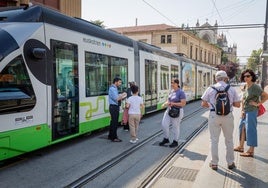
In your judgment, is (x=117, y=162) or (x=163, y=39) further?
(x=163, y=39)

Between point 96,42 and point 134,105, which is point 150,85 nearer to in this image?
point 96,42

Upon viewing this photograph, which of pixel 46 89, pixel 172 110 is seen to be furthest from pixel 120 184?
pixel 172 110

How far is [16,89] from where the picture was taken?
6238 millimetres

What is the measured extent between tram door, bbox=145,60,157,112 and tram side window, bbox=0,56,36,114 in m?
8.18

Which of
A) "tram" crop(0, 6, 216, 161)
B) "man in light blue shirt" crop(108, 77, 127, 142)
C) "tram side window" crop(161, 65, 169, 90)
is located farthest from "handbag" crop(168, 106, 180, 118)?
"tram side window" crop(161, 65, 169, 90)

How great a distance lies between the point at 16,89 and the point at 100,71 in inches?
150

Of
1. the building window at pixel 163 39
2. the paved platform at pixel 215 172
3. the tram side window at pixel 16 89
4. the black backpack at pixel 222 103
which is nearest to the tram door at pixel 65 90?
the tram side window at pixel 16 89

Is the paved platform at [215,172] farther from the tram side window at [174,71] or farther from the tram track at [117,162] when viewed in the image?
the tram side window at [174,71]

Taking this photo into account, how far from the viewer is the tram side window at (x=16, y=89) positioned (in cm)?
593

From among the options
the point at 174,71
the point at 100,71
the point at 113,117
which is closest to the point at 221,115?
the point at 113,117

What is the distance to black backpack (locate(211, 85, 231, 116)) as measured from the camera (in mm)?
5887

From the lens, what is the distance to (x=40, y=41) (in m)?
6.89

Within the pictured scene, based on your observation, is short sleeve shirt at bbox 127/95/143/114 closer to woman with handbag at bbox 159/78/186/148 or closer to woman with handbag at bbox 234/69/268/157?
woman with handbag at bbox 159/78/186/148

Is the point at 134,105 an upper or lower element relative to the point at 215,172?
upper
